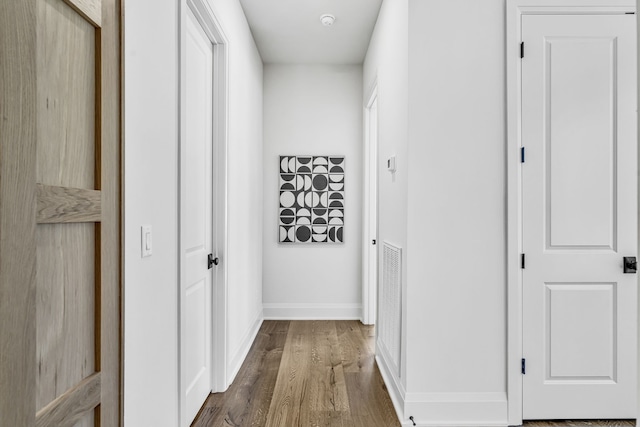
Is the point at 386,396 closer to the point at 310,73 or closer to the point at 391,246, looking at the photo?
the point at 391,246

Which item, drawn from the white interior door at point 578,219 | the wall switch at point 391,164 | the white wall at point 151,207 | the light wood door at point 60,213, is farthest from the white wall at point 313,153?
the light wood door at point 60,213

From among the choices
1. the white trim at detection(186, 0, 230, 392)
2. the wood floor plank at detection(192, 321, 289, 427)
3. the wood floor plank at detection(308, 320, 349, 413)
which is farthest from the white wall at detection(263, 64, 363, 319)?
the white trim at detection(186, 0, 230, 392)

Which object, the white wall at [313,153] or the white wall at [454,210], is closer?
the white wall at [454,210]

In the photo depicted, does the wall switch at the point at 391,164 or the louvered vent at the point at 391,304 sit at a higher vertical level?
the wall switch at the point at 391,164

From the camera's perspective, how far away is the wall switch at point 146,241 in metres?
1.43

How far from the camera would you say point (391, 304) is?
8.96ft

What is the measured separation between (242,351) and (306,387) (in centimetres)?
73

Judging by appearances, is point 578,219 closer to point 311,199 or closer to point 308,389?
point 308,389

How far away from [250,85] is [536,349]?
9.65 feet

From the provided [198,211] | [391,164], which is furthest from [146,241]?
[391,164]

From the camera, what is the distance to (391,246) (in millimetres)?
2746

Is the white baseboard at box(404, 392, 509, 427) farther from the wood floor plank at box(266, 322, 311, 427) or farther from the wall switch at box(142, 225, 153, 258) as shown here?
the wall switch at box(142, 225, 153, 258)

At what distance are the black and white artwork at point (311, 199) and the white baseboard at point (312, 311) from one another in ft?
2.29

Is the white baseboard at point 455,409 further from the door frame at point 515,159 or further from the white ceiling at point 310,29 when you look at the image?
the white ceiling at point 310,29
